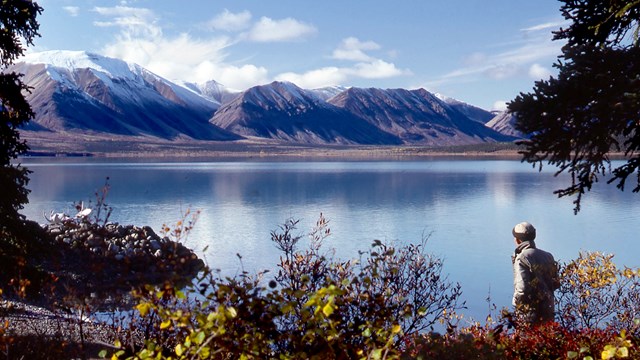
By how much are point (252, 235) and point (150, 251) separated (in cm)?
945

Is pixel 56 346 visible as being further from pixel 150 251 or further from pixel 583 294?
pixel 150 251

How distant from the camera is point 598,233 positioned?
33812 mm

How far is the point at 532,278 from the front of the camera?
9062 mm

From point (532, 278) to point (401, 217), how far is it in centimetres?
3185

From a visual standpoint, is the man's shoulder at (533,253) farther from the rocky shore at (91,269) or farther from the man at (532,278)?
A: the rocky shore at (91,269)

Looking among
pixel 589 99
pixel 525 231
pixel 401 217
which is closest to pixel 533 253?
pixel 525 231

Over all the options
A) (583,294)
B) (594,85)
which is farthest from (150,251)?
(594,85)

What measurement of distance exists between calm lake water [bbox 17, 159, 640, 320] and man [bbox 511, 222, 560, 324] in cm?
789

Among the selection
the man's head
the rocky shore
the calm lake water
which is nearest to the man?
the man's head

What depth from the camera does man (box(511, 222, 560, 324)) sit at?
8.98 meters

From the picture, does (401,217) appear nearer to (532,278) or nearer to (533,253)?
(532,278)

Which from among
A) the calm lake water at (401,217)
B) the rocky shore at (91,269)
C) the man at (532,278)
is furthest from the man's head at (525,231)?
the calm lake water at (401,217)

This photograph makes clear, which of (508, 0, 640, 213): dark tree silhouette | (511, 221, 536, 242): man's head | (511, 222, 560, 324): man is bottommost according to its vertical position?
(511, 222, 560, 324): man

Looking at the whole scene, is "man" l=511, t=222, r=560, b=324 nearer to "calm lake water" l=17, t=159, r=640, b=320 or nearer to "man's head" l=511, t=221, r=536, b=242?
"man's head" l=511, t=221, r=536, b=242
